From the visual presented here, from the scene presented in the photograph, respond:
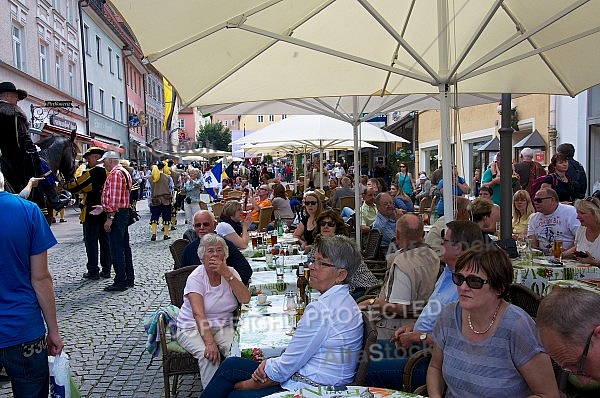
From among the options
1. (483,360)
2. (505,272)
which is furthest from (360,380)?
(505,272)

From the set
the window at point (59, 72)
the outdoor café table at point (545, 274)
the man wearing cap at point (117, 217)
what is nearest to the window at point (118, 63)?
Result: the window at point (59, 72)

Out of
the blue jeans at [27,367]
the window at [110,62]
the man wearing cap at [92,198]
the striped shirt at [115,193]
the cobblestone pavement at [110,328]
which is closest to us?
the blue jeans at [27,367]

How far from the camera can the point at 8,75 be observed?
64.6 ft

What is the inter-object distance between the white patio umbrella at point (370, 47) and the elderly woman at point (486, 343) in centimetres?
154

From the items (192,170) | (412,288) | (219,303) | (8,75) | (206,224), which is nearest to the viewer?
(412,288)

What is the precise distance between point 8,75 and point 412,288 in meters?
19.5

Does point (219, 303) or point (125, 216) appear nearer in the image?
point (219, 303)

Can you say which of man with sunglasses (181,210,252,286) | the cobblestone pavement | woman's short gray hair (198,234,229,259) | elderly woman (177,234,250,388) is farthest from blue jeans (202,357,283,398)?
man with sunglasses (181,210,252,286)

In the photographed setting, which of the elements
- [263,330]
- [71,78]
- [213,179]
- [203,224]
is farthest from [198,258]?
[71,78]

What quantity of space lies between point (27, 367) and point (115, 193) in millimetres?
5285

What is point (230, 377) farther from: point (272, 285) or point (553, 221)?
point (553, 221)

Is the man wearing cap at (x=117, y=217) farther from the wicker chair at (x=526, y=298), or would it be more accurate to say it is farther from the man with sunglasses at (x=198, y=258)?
the wicker chair at (x=526, y=298)

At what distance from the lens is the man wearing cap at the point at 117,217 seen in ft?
26.9

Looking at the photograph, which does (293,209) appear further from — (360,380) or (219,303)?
(360,380)
